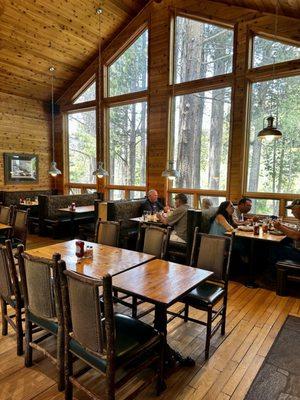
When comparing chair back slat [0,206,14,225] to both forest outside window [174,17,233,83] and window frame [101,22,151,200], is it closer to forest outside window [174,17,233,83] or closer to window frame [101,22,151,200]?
window frame [101,22,151,200]

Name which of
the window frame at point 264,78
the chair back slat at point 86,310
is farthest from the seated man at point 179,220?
the chair back slat at point 86,310

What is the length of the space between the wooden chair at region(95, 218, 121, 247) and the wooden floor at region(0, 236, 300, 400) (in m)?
1.10

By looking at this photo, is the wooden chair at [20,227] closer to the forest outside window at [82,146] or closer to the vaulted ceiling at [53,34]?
the forest outside window at [82,146]

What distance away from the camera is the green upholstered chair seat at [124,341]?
1.63 metres

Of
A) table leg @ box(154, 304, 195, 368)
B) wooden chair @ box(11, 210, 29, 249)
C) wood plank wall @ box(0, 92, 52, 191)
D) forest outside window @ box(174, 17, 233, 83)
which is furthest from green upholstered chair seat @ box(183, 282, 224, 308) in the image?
wood plank wall @ box(0, 92, 52, 191)

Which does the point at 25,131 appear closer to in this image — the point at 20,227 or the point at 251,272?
the point at 20,227

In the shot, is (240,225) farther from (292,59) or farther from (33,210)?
(33,210)

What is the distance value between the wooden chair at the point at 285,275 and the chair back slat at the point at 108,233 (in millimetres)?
2143

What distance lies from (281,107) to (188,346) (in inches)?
179

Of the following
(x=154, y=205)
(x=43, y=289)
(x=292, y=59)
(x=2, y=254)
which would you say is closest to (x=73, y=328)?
(x=43, y=289)

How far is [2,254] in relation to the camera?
216 cm

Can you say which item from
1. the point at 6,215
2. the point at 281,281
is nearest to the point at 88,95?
the point at 6,215

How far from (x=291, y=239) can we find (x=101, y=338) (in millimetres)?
3417

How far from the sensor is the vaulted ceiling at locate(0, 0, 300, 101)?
18.9 ft
